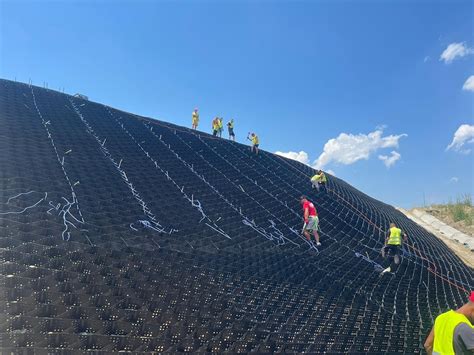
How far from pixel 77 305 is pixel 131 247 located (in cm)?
111

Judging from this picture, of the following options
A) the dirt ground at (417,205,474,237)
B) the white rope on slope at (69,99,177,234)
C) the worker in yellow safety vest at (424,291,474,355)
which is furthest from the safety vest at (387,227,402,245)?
the dirt ground at (417,205,474,237)

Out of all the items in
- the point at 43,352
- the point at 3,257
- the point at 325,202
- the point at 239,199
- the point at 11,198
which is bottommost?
the point at 43,352

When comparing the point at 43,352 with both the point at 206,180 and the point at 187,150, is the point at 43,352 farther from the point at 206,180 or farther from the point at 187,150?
the point at 187,150

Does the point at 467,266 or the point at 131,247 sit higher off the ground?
the point at 467,266

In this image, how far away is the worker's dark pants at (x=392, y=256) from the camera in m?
6.14

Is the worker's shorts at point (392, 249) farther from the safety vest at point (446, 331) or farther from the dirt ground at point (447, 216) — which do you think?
the dirt ground at point (447, 216)

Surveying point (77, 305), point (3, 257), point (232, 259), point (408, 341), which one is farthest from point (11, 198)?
point (408, 341)

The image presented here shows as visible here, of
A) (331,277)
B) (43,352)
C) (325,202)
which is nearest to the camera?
(43,352)

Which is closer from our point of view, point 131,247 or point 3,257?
point 3,257

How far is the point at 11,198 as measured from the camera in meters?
3.85

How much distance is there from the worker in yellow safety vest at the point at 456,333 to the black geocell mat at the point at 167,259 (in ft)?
4.84

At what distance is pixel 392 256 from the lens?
21.7ft

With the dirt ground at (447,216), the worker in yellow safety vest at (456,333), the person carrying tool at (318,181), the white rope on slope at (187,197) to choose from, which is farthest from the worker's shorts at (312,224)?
the dirt ground at (447,216)

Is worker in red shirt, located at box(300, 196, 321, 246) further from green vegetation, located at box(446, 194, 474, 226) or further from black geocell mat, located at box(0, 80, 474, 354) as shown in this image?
green vegetation, located at box(446, 194, 474, 226)
